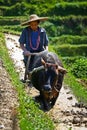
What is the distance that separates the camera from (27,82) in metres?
13.1

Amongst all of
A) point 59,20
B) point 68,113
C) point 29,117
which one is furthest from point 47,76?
point 59,20

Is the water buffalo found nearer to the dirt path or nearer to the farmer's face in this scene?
the dirt path

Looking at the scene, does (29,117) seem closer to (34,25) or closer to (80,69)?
(34,25)

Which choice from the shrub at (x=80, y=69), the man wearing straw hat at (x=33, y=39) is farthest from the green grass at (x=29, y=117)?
the shrub at (x=80, y=69)

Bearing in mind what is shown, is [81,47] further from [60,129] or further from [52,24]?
[60,129]

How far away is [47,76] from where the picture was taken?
11.0m

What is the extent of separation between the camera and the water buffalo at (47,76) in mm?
11008

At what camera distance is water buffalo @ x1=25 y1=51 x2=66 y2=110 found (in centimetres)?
1101

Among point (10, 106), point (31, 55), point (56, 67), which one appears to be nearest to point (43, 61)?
point (56, 67)

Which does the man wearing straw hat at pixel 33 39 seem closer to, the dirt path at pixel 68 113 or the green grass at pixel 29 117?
the dirt path at pixel 68 113

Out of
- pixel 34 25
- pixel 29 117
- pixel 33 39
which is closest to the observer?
pixel 29 117

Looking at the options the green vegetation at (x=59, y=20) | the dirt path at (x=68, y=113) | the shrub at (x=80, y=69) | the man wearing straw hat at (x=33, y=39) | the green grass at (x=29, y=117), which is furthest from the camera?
the green vegetation at (x=59, y=20)

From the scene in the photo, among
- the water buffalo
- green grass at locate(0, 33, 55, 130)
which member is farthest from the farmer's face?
green grass at locate(0, 33, 55, 130)

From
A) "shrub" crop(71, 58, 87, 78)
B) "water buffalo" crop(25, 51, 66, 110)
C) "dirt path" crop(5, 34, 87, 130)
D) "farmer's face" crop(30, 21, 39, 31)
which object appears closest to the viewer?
"dirt path" crop(5, 34, 87, 130)
